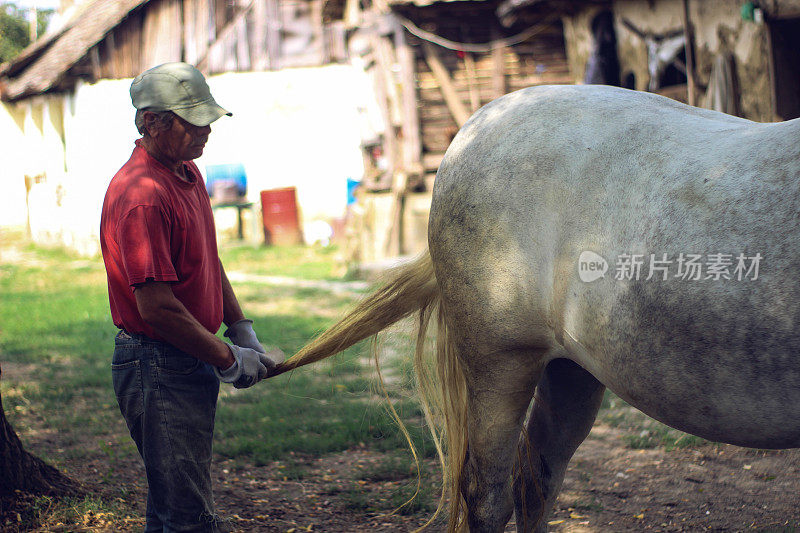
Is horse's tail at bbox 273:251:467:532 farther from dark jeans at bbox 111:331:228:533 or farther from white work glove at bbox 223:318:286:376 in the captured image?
dark jeans at bbox 111:331:228:533

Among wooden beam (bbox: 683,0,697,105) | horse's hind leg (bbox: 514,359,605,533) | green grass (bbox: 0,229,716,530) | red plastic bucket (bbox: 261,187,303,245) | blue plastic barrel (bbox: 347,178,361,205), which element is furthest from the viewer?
red plastic bucket (bbox: 261,187,303,245)

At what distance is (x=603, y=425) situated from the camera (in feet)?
13.9

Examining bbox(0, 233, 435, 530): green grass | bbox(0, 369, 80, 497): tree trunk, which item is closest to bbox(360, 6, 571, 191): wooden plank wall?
bbox(0, 233, 435, 530): green grass

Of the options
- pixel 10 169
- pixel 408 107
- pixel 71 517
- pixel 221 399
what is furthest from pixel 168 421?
pixel 10 169

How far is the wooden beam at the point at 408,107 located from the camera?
32.8 feet

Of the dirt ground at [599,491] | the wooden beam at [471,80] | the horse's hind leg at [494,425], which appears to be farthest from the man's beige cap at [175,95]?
the wooden beam at [471,80]

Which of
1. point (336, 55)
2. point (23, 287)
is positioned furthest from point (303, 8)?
point (23, 287)

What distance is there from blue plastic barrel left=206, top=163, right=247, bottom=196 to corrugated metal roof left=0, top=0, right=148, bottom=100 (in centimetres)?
409

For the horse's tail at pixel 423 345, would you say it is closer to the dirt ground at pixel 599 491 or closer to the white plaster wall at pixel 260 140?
the dirt ground at pixel 599 491

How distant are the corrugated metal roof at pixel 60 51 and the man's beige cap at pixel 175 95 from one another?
49.3 ft

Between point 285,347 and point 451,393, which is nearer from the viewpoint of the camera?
point 451,393

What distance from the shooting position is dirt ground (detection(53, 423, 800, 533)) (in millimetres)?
3064

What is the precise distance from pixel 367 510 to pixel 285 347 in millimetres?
2906

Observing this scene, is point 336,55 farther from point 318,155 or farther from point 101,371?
point 101,371
